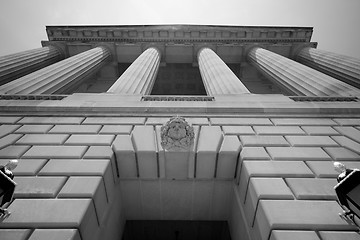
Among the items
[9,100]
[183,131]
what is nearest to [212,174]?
[183,131]

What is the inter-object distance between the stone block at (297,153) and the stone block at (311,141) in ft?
0.54

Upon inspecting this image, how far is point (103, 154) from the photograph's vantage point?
522cm

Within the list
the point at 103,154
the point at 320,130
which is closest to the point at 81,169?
the point at 103,154

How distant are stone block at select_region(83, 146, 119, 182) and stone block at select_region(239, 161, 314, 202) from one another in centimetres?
364

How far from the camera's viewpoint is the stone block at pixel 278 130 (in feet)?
20.1

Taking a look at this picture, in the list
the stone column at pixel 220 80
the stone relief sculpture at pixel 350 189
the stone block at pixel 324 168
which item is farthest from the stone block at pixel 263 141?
the stone column at pixel 220 80

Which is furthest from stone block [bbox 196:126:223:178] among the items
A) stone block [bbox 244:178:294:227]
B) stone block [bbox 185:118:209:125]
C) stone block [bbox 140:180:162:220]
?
stone block [bbox 140:180:162:220]

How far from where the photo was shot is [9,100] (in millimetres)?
7465

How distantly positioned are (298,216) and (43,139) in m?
7.19

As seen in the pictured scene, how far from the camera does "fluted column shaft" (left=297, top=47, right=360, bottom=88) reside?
13.9 m

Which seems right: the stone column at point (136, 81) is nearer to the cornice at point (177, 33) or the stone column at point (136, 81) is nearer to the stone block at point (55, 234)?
the stone block at point (55, 234)

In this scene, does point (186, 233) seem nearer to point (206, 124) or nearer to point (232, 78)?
point (206, 124)

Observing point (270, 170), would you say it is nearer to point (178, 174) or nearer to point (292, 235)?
point (292, 235)

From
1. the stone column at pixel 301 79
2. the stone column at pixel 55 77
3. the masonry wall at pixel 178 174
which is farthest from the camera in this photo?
the stone column at pixel 301 79
